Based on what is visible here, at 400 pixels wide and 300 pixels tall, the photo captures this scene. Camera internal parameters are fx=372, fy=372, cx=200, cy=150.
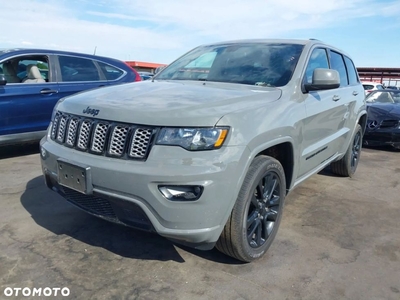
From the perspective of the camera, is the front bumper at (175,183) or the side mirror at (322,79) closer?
the front bumper at (175,183)

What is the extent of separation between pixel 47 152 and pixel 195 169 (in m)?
1.28

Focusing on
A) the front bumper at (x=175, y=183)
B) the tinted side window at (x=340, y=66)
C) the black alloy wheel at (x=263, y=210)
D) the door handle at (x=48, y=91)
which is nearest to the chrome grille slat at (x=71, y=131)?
the front bumper at (x=175, y=183)

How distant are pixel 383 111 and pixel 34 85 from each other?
6649mm

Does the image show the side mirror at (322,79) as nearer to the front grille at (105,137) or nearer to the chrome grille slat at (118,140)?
the front grille at (105,137)

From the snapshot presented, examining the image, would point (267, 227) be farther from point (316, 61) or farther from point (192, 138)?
point (316, 61)

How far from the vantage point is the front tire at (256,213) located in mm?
2469

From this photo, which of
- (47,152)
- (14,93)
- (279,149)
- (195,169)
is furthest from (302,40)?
(14,93)

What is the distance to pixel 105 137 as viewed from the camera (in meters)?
2.46

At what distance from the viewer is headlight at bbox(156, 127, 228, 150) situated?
225 cm

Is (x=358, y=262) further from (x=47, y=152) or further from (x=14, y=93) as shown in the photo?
(x=14, y=93)

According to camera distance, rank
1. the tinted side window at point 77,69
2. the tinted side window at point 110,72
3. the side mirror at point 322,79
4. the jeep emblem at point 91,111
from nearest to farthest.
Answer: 1. the jeep emblem at point 91,111
2. the side mirror at point 322,79
3. the tinted side window at point 77,69
4. the tinted side window at point 110,72

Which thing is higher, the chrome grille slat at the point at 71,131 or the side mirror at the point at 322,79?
the side mirror at the point at 322,79

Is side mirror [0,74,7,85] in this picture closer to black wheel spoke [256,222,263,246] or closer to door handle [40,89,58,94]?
door handle [40,89,58,94]

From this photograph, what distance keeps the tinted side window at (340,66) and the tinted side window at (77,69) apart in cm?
388
